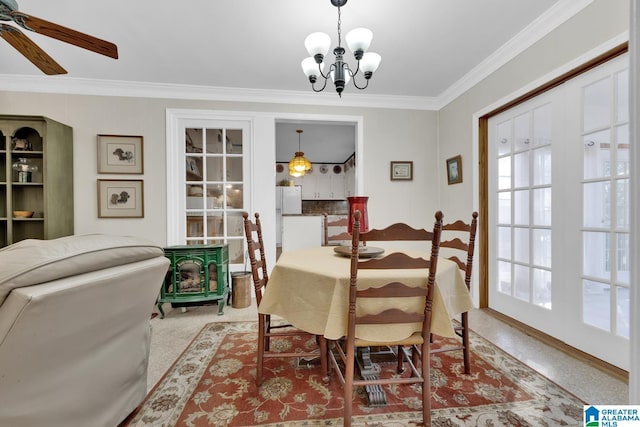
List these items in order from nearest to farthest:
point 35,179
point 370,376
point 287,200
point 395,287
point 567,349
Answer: point 395,287, point 370,376, point 567,349, point 35,179, point 287,200

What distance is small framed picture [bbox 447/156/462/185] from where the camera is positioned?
308 centimetres

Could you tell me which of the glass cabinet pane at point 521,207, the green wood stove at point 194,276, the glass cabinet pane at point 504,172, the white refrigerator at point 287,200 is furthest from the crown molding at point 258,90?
the white refrigerator at point 287,200

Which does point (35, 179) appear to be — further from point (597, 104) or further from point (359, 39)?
point (597, 104)

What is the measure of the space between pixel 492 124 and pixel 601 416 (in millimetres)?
2414

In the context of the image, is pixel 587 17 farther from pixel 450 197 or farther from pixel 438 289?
pixel 438 289

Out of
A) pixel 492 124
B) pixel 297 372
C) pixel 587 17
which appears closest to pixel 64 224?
pixel 297 372

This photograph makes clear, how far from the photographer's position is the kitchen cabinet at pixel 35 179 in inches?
105

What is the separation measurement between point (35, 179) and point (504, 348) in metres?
4.58

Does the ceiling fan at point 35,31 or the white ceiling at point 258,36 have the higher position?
the white ceiling at point 258,36

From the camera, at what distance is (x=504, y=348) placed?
2.04 metres

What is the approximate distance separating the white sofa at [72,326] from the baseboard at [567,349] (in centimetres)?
263

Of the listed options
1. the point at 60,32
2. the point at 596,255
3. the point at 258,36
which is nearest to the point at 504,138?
the point at 596,255

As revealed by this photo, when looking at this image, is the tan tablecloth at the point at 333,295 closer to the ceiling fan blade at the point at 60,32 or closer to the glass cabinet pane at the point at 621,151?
Answer: the glass cabinet pane at the point at 621,151

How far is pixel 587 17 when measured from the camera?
5.93ft
